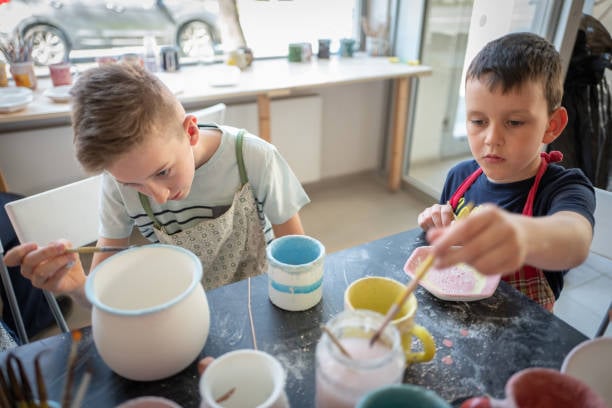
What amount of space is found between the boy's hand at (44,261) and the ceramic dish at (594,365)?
795 mm

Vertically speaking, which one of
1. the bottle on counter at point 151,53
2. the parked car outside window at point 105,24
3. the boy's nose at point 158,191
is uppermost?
the parked car outside window at point 105,24

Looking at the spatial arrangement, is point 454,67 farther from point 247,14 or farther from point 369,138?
point 247,14

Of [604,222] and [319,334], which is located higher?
[319,334]

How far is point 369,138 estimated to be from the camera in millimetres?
3072

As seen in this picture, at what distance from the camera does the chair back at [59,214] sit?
3.25 feet

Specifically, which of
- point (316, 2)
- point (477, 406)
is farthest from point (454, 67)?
point (477, 406)

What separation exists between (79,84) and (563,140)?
6.19 ft

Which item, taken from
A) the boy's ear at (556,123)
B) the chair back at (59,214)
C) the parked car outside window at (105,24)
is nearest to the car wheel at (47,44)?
the parked car outside window at (105,24)

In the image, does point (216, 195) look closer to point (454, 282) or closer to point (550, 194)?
point (454, 282)

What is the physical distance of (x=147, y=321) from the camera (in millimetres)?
573

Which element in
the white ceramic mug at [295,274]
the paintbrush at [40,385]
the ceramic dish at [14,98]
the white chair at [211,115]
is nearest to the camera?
the paintbrush at [40,385]

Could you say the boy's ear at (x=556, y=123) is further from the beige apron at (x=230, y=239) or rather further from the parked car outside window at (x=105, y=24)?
the parked car outside window at (x=105, y=24)

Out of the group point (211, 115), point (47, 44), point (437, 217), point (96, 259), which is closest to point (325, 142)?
point (211, 115)

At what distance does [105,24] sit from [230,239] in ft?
6.17
